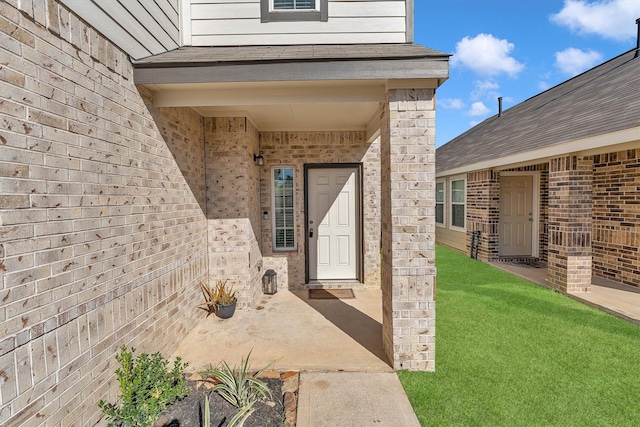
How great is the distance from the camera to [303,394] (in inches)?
98.9

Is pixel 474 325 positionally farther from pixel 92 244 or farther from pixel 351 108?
pixel 92 244

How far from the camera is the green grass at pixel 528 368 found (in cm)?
228

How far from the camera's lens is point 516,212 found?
25.3 feet

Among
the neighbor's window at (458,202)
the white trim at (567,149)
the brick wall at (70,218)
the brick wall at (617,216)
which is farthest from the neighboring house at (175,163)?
the neighbor's window at (458,202)

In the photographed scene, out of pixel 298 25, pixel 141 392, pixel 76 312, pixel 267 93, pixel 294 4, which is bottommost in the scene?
pixel 141 392

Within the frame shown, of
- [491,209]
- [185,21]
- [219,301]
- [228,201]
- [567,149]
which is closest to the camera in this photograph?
[185,21]

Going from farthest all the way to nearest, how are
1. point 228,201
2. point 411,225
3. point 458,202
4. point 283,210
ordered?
point 458,202 < point 283,210 < point 228,201 < point 411,225

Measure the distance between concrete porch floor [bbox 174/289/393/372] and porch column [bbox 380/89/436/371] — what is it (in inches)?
16.7

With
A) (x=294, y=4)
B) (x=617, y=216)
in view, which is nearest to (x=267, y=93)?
(x=294, y=4)

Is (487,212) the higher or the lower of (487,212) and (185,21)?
the lower

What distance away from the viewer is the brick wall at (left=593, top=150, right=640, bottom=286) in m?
5.12

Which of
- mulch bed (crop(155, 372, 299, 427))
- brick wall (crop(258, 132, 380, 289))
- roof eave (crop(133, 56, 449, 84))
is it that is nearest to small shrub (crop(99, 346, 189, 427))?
mulch bed (crop(155, 372, 299, 427))

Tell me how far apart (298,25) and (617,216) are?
648 cm

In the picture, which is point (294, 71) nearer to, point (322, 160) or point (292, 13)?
point (292, 13)
